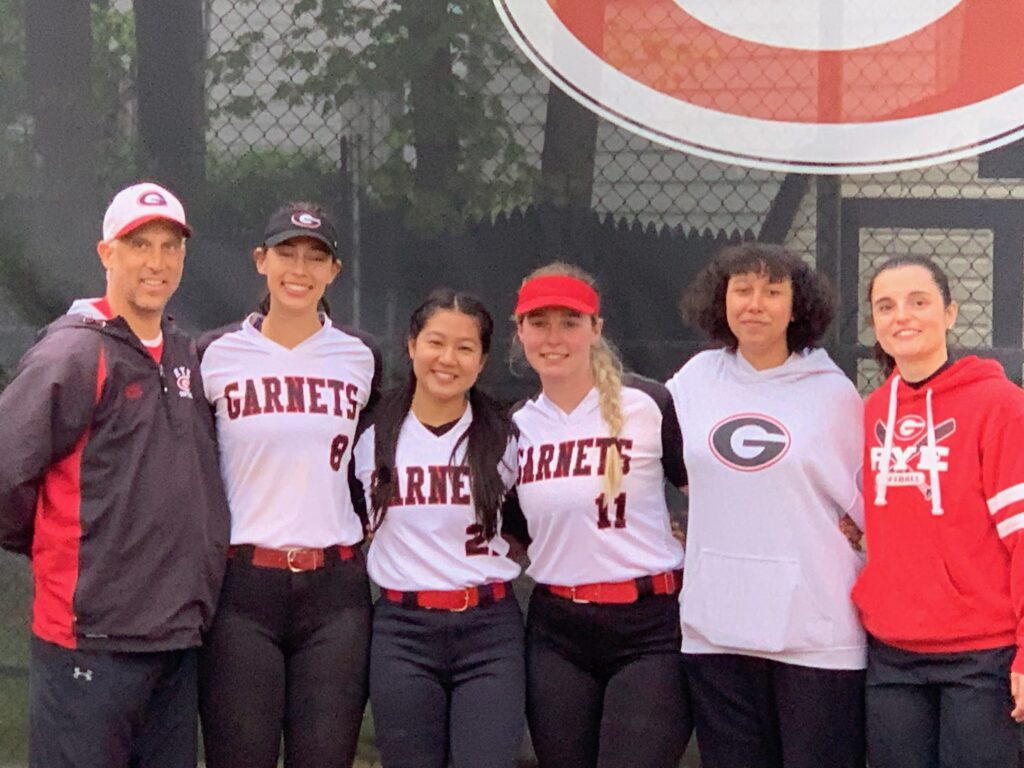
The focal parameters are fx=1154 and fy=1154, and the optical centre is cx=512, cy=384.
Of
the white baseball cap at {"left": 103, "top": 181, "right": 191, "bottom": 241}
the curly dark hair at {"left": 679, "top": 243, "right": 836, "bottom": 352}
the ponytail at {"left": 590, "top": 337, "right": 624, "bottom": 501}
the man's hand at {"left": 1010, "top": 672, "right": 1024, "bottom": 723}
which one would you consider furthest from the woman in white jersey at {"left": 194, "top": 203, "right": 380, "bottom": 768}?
the man's hand at {"left": 1010, "top": 672, "right": 1024, "bottom": 723}

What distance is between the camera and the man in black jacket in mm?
2592

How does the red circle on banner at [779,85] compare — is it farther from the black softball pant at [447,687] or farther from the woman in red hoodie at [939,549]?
the black softball pant at [447,687]

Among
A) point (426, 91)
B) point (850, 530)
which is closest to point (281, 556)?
point (850, 530)

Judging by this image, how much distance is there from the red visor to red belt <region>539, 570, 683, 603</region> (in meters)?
0.68

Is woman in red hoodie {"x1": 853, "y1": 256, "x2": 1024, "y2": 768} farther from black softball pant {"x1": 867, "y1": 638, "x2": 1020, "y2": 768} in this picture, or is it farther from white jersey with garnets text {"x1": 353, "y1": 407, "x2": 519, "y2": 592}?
white jersey with garnets text {"x1": 353, "y1": 407, "x2": 519, "y2": 592}

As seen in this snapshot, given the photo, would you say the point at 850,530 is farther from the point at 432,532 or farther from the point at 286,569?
the point at 286,569

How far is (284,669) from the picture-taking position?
2.83 m

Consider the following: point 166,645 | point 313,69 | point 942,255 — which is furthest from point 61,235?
point 942,255

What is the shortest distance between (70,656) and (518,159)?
2.02 m

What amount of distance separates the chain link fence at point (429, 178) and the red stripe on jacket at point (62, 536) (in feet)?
4.14

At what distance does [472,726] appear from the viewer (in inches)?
109

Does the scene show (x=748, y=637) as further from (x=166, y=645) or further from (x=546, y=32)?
(x=546, y=32)

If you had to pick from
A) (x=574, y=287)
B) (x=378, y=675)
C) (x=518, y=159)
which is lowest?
(x=378, y=675)

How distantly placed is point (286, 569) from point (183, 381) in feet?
1.70
